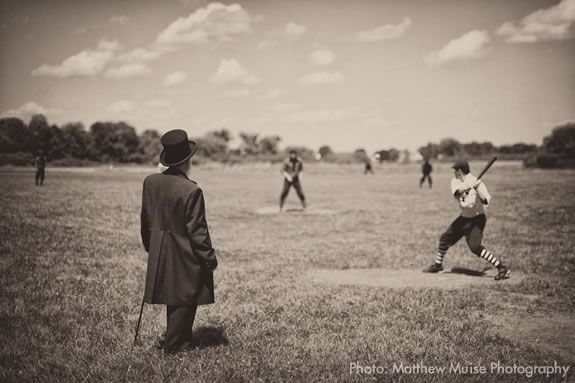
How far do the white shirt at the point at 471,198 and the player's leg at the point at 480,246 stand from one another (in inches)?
6.9

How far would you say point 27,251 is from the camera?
9859mm

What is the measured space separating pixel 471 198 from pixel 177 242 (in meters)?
5.80

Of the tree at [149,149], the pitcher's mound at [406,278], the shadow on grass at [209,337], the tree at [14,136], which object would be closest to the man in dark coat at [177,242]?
the shadow on grass at [209,337]

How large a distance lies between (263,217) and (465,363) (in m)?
13.1

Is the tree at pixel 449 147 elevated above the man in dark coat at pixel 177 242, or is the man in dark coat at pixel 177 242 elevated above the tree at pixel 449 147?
the tree at pixel 449 147

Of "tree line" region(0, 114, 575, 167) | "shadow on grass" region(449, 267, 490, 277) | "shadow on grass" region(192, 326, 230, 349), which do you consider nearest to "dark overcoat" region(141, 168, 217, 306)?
"shadow on grass" region(192, 326, 230, 349)

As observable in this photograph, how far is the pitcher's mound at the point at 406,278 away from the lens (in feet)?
27.1

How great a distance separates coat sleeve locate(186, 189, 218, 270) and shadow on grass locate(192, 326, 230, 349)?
124 cm

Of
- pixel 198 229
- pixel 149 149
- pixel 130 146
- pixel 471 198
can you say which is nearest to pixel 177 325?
pixel 198 229

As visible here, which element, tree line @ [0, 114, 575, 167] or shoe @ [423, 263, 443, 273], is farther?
tree line @ [0, 114, 575, 167]

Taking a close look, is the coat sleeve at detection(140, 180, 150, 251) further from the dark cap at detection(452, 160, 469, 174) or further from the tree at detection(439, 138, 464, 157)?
the tree at detection(439, 138, 464, 157)

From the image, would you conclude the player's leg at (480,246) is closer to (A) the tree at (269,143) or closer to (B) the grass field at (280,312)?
(B) the grass field at (280,312)

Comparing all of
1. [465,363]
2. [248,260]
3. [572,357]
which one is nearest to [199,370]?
[465,363]

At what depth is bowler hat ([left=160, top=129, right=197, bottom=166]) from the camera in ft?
15.7
